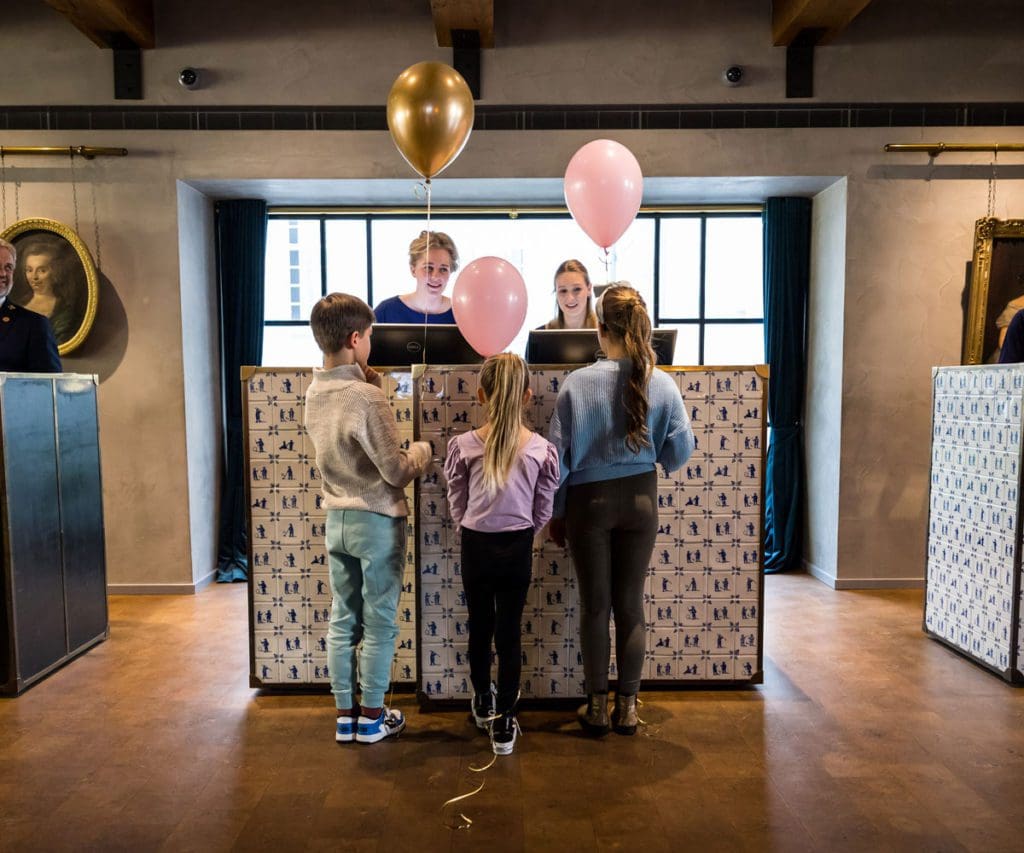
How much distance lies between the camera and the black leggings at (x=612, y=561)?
2521 millimetres

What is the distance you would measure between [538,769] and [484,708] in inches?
12.8

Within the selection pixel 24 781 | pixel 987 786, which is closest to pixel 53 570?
pixel 24 781

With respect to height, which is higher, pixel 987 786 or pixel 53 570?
pixel 53 570

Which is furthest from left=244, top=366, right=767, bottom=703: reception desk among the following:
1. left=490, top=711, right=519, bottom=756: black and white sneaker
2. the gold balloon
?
the gold balloon

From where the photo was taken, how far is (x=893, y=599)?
441 cm

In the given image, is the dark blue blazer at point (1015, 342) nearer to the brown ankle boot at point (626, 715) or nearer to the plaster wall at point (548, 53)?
the plaster wall at point (548, 53)

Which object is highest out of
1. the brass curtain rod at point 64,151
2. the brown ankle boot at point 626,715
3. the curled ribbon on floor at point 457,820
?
the brass curtain rod at point 64,151

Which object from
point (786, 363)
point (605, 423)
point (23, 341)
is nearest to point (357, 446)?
point (605, 423)

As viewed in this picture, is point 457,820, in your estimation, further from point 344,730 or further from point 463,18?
point 463,18

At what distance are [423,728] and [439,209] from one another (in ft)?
12.1

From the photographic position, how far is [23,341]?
3.28 m

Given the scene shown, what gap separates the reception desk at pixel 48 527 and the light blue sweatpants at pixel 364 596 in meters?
1.49

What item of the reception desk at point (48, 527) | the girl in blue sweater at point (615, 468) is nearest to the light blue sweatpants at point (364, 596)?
the girl in blue sweater at point (615, 468)

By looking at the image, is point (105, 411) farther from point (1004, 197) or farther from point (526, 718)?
point (1004, 197)
